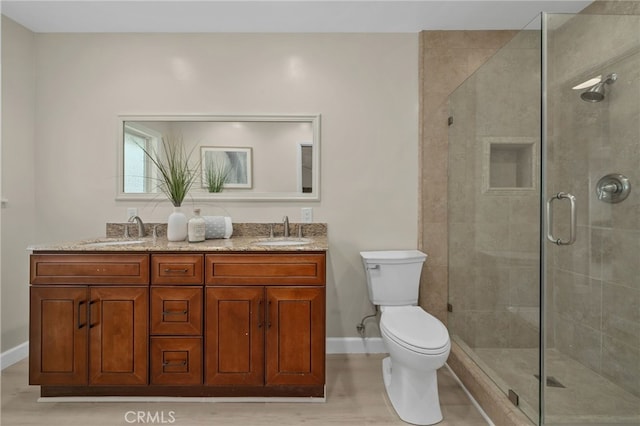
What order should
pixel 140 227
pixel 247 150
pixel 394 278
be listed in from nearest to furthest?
1. pixel 394 278
2. pixel 140 227
3. pixel 247 150

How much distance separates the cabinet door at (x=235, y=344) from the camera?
1844mm

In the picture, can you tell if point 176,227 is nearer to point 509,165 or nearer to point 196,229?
point 196,229

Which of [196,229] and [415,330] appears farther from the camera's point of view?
[196,229]

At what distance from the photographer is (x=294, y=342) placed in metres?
1.85

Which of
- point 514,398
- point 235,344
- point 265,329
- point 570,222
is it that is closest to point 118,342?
point 235,344

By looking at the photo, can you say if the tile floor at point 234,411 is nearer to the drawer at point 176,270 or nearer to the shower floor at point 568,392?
the shower floor at point 568,392

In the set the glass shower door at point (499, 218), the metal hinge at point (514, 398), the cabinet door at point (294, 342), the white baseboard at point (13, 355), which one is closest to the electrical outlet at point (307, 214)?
the cabinet door at point (294, 342)

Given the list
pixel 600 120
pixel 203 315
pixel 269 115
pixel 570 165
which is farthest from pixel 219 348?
pixel 600 120

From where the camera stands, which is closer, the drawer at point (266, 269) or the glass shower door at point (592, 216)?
the glass shower door at point (592, 216)

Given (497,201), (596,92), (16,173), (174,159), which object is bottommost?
(497,201)

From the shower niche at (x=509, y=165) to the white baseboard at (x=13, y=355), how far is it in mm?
3242

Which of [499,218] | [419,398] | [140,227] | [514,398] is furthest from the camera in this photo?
[140,227]

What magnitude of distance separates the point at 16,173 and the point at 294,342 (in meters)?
2.21

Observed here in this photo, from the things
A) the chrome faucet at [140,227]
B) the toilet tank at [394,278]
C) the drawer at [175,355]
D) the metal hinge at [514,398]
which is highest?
the chrome faucet at [140,227]
